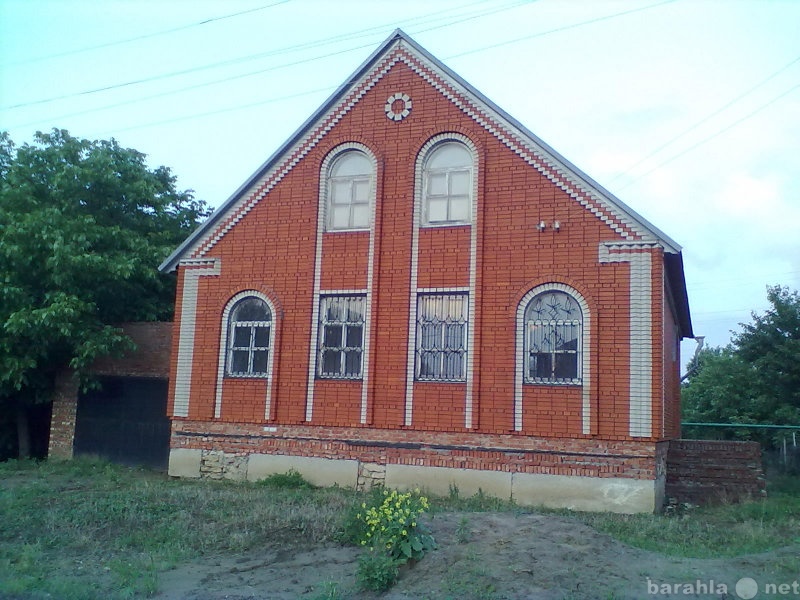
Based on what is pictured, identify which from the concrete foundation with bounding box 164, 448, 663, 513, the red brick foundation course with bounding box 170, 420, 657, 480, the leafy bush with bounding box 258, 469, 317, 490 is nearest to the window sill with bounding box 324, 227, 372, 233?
the red brick foundation course with bounding box 170, 420, 657, 480

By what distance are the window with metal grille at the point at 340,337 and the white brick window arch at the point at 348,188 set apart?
1.58 metres

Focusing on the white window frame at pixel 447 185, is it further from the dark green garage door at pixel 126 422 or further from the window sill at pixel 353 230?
the dark green garage door at pixel 126 422

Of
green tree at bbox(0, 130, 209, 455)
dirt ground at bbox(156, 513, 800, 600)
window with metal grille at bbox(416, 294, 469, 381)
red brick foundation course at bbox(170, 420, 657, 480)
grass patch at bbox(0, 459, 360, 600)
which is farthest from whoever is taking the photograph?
green tree at bbox(0, 130, 209, 455)

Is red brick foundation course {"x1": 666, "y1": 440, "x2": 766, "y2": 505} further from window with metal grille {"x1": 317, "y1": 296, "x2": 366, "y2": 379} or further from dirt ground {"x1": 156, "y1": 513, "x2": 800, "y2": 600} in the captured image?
window with metal grille {"x1": 317, "y1": 296, "x2": 366, "y2": 379}

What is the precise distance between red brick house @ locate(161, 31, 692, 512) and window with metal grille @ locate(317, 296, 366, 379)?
32mm

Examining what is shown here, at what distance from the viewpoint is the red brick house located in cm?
1327

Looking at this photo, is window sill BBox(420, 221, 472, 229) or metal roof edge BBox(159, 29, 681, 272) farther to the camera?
window sill BBox(420, 221, 472, 229)

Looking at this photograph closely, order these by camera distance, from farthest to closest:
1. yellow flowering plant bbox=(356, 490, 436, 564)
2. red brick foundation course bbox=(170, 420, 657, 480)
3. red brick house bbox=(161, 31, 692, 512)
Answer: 1. red brick house bbox=(161, 31, 692, 512)
2. red brick foundation course bbox=(170, 420, 657, 480)
3. yellow flowering plant bbox=(356, 490, 436, 564)

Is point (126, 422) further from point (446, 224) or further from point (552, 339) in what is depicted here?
point (552, 339)

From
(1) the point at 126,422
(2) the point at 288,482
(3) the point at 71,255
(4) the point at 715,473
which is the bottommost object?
(2) the point at 288,482

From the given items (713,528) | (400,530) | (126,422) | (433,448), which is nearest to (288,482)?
(433,448)

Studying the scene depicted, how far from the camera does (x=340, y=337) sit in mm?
15227

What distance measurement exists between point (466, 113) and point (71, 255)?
9.11 meters

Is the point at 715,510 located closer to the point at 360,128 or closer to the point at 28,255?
the point at 360,128
